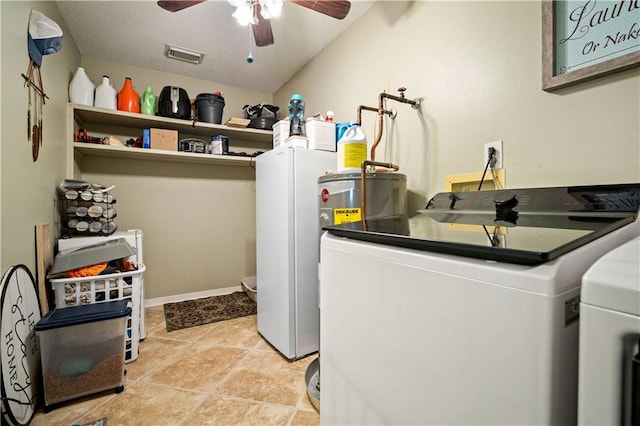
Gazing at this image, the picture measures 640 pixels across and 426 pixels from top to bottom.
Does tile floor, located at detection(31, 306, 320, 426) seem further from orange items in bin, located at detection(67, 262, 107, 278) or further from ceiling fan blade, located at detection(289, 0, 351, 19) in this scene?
ceiling fan blade, located at detection(289, 0, 351, 19)

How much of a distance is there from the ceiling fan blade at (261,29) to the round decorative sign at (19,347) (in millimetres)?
1732

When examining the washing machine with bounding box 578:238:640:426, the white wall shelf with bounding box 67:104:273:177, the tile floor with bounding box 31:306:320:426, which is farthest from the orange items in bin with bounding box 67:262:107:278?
the washing machine with bounding box 578:238:640:426

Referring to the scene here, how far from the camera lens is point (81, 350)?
56.5 inches

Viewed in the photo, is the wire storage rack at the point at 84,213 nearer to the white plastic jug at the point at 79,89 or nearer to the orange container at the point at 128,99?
the white plastic jug at the point at 79,89

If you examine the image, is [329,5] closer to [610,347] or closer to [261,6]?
[261,6]

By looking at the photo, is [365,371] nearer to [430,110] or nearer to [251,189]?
[430,110]

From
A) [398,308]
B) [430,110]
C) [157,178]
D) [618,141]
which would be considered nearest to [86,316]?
[398,308]

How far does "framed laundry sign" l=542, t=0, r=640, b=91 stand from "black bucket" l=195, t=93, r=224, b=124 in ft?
8.43

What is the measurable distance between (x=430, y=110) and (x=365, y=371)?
1404 millimetres

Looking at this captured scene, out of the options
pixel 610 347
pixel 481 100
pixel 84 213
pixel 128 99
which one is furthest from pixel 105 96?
pixel 610 347

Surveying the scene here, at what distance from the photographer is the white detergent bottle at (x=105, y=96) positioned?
7.84ft

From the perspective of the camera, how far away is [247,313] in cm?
267

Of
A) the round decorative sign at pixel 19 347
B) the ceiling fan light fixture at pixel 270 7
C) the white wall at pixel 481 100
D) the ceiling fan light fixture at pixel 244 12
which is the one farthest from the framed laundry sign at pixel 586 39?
the round decorative sign at pixel 19 347

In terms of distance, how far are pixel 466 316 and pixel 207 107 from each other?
2916 millimetres
